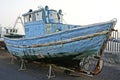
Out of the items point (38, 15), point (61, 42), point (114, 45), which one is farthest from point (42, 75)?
point (114, 45)

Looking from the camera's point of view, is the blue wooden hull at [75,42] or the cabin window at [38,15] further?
the cabin window at [38,15]

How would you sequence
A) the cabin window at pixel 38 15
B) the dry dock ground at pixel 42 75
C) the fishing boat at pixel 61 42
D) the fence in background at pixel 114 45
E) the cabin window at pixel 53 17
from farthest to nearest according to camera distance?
1. the fence in background at pixel 114 45
2. the cabin window at pixel 53 17
3. the cabin window at pixel 38 15
4. the dry dock ground at pixel 42 75
5. the fishing boat at pixel 61 42

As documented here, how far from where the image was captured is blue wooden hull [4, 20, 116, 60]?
955cm

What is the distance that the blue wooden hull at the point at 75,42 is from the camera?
9555mm

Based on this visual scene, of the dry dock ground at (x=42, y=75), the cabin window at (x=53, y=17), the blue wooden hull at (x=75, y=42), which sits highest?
the cabin window at (x=53, y=17)

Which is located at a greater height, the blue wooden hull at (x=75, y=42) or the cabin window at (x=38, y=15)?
the cabin window at (x=38, y=15)

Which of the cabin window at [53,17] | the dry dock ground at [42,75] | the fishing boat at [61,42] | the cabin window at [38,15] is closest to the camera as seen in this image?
the fishing boat at [61,42]

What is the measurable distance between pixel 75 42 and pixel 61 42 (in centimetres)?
68

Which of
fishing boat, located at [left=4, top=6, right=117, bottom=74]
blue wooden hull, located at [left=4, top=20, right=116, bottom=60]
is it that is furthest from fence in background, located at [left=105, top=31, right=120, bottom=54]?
blue wooden hull, located at [left=4, top=20, right=116, bottom=60]

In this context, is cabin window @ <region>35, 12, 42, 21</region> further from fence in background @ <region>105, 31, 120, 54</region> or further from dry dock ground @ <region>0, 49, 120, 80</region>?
fence in background @ <region>105, 31, 120, 54</region>

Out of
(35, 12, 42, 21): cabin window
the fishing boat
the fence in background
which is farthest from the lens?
the fence in background

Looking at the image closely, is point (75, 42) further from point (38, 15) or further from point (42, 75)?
point (38, 15)

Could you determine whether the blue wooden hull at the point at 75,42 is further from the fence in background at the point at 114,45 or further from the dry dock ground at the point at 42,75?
the fence in background at the point at 114,45

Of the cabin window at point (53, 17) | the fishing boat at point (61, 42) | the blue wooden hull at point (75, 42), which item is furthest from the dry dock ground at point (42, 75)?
the cabin window at point (53, 17)
